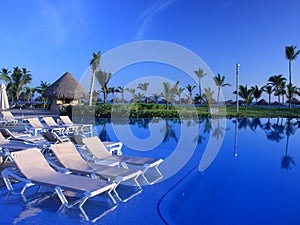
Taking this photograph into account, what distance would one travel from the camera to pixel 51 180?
11.8 ft

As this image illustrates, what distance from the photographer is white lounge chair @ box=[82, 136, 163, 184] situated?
4.76 metres

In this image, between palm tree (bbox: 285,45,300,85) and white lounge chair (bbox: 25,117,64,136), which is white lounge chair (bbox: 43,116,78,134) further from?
palm tree (bbox: 285,45,300,85)

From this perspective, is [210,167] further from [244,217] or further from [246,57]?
[246,57]

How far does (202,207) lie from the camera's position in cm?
383

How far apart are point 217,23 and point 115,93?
16480 millimetres

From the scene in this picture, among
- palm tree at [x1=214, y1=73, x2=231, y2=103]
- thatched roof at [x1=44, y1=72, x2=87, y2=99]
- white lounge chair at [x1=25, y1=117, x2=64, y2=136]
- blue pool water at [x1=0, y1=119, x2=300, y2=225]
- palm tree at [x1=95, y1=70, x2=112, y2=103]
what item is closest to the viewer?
blue pool water at [x1=0, y1=119, x2=300, y2=225]

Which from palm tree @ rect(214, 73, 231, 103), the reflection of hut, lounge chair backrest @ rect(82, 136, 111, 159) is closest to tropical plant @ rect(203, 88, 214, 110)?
palm tree @ rect(214, 73, 231, 103)

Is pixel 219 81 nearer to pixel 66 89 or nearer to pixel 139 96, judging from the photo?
pixel 139 96

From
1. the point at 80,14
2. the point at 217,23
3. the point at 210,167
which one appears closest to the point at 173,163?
the point at 210,167

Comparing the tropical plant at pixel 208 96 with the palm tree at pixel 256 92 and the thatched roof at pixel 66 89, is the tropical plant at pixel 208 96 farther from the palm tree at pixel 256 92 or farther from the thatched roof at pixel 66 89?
the thatched roof at pixel 66 89

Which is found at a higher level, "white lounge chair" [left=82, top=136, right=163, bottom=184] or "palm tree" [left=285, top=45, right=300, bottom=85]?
"palm tree" [left=285, top=45, right=300, bottom=85]

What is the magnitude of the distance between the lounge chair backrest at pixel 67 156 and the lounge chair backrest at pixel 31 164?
11.4 inches

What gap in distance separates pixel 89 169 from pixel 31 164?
86 cm

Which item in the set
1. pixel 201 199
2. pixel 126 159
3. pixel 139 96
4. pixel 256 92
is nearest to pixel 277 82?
pixel 256 92
